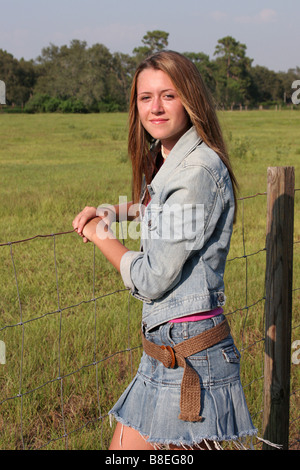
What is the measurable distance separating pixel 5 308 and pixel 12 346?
918 millimetres

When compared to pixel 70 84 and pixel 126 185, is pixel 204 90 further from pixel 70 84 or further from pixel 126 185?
pixel 70 84

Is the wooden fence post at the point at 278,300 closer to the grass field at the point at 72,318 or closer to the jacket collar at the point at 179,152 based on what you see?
the grass field at the point at 72,318

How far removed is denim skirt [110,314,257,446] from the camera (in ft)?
5.30

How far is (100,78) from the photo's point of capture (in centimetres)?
6844

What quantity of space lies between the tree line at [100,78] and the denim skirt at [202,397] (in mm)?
47898

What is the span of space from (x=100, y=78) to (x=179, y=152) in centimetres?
6963

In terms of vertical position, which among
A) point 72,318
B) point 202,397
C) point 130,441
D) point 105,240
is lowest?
point 72,318

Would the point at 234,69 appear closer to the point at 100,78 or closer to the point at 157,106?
the point at 100,78

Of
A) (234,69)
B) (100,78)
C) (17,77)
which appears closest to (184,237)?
(100,78)

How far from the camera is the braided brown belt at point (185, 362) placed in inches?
62.4

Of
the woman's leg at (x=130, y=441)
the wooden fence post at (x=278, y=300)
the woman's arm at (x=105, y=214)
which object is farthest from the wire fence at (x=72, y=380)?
the woman's leg at (x=130, y=441)

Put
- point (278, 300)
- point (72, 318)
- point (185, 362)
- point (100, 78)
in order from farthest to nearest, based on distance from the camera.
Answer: point (100, 78) < point (72, 318) < point (278, 300) < point (185, 362)
